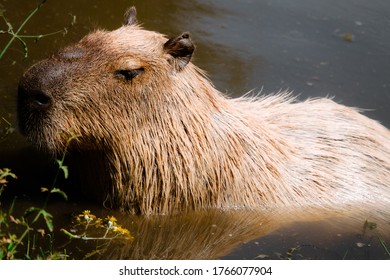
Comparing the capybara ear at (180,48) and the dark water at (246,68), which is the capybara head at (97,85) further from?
the dark water at (246,68)

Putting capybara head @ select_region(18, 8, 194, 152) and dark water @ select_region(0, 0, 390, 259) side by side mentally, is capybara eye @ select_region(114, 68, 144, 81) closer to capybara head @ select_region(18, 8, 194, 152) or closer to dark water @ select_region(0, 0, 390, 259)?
capybara head @ select_region(18, 8, 194, 152)

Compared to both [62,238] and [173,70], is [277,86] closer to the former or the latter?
[173,70]

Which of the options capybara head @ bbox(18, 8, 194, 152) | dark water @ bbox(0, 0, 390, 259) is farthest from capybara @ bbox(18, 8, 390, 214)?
dark water @ bbox(0, 0, 390, 259)

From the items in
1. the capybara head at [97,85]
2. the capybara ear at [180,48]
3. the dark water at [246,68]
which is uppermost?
the capybara ear at [180,48]

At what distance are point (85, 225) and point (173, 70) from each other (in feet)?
4.58

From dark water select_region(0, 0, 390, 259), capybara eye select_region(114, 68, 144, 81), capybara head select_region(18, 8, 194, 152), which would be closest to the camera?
capybara head select_region(18, 8, 194, 152)

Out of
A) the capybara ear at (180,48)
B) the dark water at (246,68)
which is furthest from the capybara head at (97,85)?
the dark water at (246,68)

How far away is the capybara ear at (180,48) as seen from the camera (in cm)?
663

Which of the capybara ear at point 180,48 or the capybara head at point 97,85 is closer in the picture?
the capybara head at point 97,85

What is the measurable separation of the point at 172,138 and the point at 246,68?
3097 millimetres

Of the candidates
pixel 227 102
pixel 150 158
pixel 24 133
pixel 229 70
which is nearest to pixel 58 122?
pixel 24 133

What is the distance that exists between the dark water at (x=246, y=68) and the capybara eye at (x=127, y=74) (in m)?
1.13

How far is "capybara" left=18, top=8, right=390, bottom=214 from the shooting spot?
21.2ft

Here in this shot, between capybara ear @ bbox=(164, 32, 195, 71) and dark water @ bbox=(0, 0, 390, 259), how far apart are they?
4.14 ft
